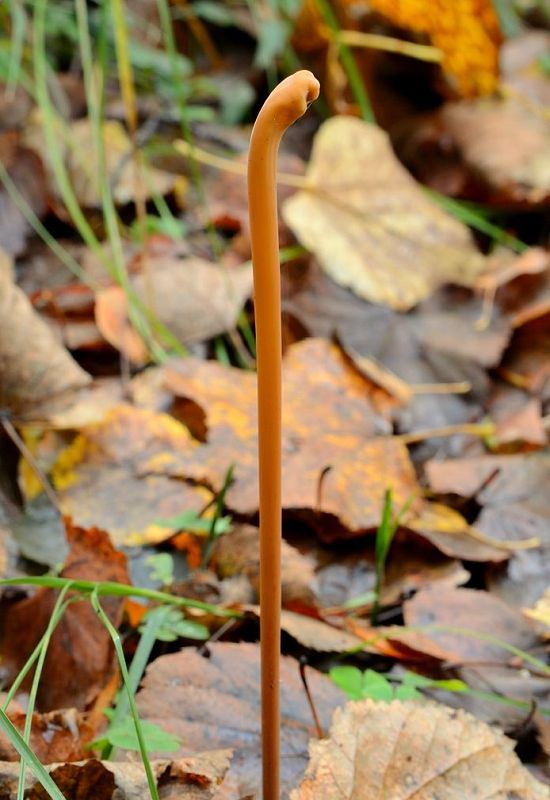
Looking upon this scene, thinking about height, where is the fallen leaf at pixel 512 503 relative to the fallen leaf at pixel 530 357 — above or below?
below

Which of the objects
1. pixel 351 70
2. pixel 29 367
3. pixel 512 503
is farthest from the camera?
pixel 351 70

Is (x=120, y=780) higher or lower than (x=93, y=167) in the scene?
lower

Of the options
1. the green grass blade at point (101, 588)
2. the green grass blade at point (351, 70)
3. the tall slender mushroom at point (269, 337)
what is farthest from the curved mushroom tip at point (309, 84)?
the green grass blade at point (351, 70)

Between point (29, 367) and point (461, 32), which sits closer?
point (29, 367)

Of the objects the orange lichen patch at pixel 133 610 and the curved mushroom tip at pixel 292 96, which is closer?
the curved mushroom tip at pixel 292 96

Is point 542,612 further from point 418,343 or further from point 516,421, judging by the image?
point 418,343

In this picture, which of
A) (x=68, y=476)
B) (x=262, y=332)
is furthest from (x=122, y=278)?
(x=262, y=332)

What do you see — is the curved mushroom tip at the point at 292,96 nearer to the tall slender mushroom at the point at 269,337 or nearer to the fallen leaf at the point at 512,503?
the tall slender mushroom at the point at 269,337

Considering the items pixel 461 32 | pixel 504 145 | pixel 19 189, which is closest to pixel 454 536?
pixel 19 189
